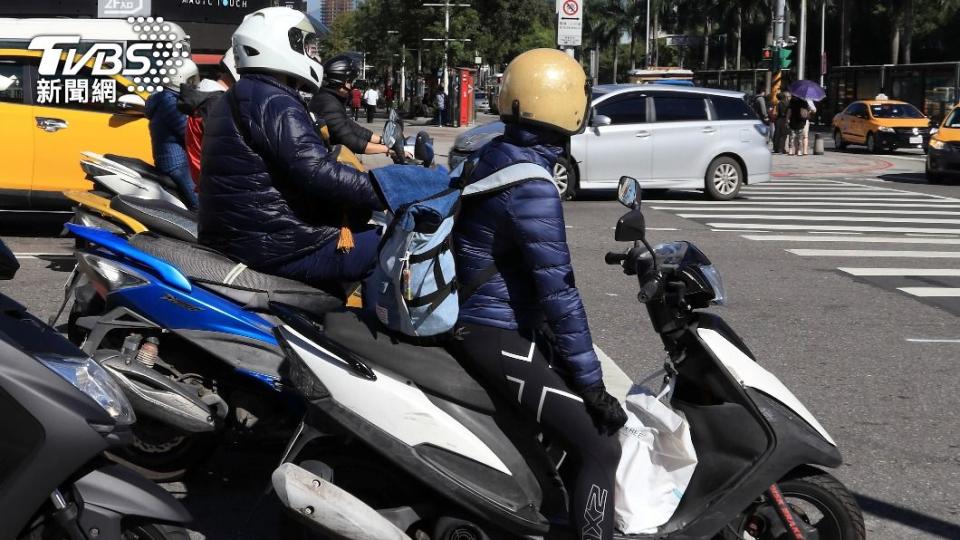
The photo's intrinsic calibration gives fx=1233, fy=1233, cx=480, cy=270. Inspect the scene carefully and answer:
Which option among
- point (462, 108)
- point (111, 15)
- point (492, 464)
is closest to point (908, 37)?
point (462, 108)

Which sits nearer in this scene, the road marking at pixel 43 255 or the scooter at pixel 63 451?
the scooter at pixel 63 451

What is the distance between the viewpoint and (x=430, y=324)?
381cm

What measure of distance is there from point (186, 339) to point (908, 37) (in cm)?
6603

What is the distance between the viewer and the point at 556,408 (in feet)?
12.6

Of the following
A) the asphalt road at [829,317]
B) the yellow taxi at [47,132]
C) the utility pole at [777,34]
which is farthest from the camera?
the utility pole at [777,34]

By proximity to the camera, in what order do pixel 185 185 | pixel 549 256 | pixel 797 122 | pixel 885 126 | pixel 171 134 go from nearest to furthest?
pixel 549 256, pixel 185 185, pixel 171 134, pixel 797 122, pixel 885 126

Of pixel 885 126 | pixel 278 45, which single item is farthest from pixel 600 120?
pixel 885 126

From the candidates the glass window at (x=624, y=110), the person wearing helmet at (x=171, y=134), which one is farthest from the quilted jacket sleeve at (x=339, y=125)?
the glass window at (x=624, y=110)

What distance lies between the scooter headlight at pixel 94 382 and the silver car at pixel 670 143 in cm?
1364

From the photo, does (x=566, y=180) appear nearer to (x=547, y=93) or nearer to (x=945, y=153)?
(x=945, y=153)

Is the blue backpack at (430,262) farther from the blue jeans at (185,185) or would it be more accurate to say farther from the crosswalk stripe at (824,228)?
the crosswalk stripe at (824,228)

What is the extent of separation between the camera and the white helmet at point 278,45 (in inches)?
195

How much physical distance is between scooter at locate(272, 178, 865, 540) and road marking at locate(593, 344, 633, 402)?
2.41 meters

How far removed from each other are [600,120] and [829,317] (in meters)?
8.14
